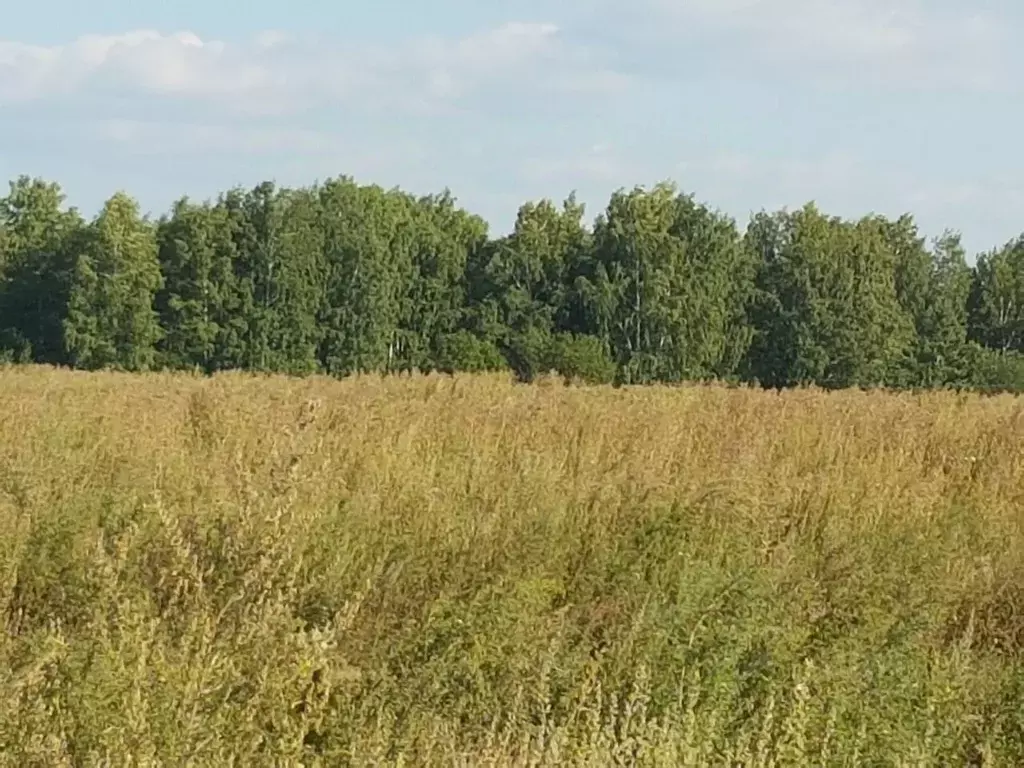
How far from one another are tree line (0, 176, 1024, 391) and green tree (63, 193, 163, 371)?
89 millimetres

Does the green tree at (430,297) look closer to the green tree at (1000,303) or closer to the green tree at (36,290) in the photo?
the green tree at (36,290)

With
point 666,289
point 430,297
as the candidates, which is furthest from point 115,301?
point 666,289

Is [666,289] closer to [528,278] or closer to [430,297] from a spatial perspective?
A: [528,278]

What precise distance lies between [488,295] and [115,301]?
52.7 ft

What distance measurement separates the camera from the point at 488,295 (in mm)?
60750

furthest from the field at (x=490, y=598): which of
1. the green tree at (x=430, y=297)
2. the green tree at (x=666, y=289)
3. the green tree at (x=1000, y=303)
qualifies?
the green tree at (x=1000, y=303)

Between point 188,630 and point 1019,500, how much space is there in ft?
17.2

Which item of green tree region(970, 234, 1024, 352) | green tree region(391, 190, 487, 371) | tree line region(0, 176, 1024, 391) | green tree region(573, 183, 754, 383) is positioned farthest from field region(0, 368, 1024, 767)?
green tree region(970, 234, 1024, 352)

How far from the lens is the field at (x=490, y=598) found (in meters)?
4.42

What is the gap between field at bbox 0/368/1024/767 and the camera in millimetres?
4422

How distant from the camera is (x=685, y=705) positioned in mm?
5043

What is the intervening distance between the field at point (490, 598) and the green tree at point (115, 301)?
4864 centimetres

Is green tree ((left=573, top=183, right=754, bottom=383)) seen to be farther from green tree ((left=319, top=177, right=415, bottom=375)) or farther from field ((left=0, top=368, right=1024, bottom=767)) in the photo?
field ((left=0, top=368, right=1024, bottom=767))

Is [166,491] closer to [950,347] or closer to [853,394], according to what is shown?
[853,394]
